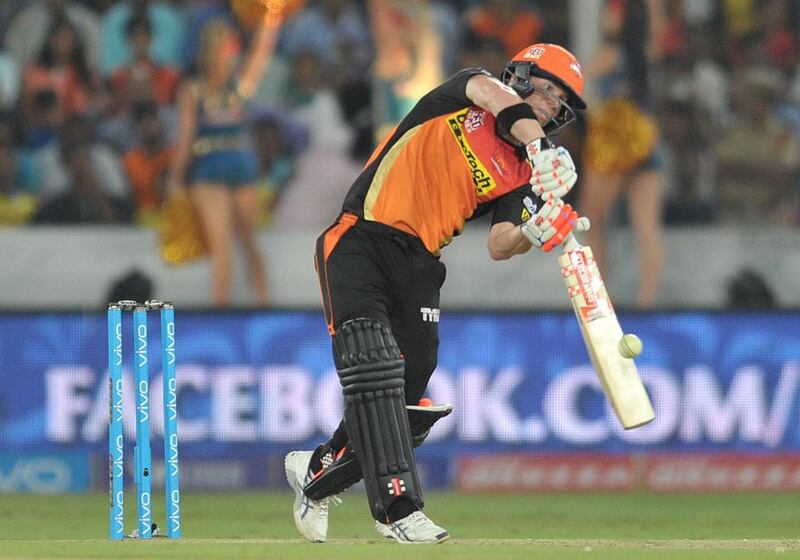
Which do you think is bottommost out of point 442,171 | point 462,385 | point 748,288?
point 442,171

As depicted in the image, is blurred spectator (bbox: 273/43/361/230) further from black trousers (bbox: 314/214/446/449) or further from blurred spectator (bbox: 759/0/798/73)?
black trousers (bbox: 314/214/446/449)

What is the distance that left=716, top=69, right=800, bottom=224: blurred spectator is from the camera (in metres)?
11.7

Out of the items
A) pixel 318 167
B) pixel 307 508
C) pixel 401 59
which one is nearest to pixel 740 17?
pixel 401 59

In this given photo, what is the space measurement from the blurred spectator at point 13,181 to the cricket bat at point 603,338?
6.48 metres

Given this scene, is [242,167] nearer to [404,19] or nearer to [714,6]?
[404,19]

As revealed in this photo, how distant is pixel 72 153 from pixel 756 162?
496cm

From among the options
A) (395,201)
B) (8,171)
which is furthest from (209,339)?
(395,201)

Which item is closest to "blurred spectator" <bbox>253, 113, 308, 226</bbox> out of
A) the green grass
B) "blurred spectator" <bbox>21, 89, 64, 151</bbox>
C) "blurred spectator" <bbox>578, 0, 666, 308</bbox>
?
"blurred spectator" <bbox>21, 89, 64, 151</bbox>

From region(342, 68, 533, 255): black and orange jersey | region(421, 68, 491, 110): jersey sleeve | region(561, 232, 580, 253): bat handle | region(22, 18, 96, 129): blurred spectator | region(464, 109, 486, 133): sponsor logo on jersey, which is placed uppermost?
region(22, 18, 96, 129): blurred spectator

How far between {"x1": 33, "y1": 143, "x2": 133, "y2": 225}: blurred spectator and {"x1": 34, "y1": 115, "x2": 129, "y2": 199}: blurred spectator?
2 centimetres

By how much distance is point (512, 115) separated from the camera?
5.82 meters

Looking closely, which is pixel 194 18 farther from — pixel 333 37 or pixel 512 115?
pixel 512 115

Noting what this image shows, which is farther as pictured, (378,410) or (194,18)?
(194,18)

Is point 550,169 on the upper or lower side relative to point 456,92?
lower
